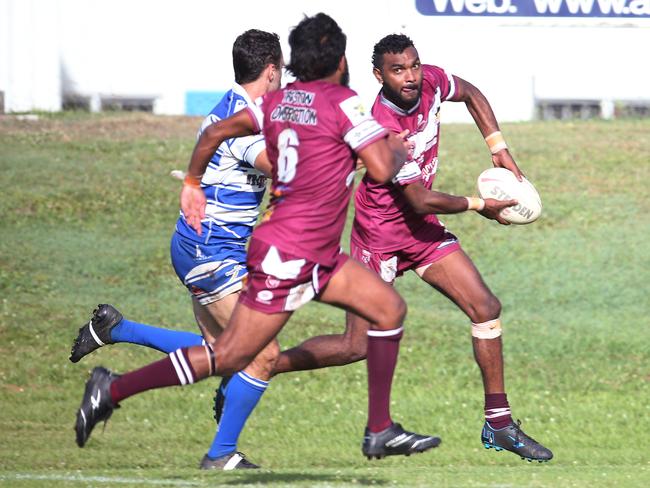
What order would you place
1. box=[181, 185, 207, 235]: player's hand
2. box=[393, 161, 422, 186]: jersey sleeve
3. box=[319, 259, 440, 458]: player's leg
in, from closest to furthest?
box=[319, 259, 440, 458]: player's leg, box=[181, 185, 207, 235]: player's hand, box=[393, 161, 422, 186]: jersey sleeve

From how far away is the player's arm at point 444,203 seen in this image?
29.0 ft

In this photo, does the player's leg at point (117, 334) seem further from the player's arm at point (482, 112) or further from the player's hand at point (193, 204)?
the player's arm at point (482, 112)

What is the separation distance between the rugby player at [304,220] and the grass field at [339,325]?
99 centimetres

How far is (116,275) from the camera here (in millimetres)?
17375

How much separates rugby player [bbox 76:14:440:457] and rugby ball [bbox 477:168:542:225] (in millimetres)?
1559

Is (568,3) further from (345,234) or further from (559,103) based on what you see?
(345,234)

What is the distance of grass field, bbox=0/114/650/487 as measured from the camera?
11359mm

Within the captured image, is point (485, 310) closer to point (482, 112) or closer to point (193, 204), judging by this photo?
point (482, 112)

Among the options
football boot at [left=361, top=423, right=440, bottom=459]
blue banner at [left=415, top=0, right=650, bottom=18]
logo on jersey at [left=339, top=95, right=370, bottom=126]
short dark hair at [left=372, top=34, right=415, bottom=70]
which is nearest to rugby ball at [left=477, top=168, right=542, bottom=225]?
short dark hair at [left=372, top=34, right=415, bottom=70]

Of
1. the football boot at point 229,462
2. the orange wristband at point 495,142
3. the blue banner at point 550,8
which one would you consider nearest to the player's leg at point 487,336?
the orange wristband at point 495,142

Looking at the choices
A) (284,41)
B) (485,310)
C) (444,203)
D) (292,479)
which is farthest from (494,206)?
(284,41)

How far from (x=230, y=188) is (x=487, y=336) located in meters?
1.96

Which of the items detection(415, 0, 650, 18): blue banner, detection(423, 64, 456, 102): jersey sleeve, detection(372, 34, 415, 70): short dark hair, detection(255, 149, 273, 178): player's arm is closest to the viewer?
detection(255, 149, 273, 178): player's arm

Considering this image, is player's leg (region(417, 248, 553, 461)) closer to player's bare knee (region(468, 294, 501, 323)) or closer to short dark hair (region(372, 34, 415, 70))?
Answer: player's bare knee (region(468, 294, 501, 323))
